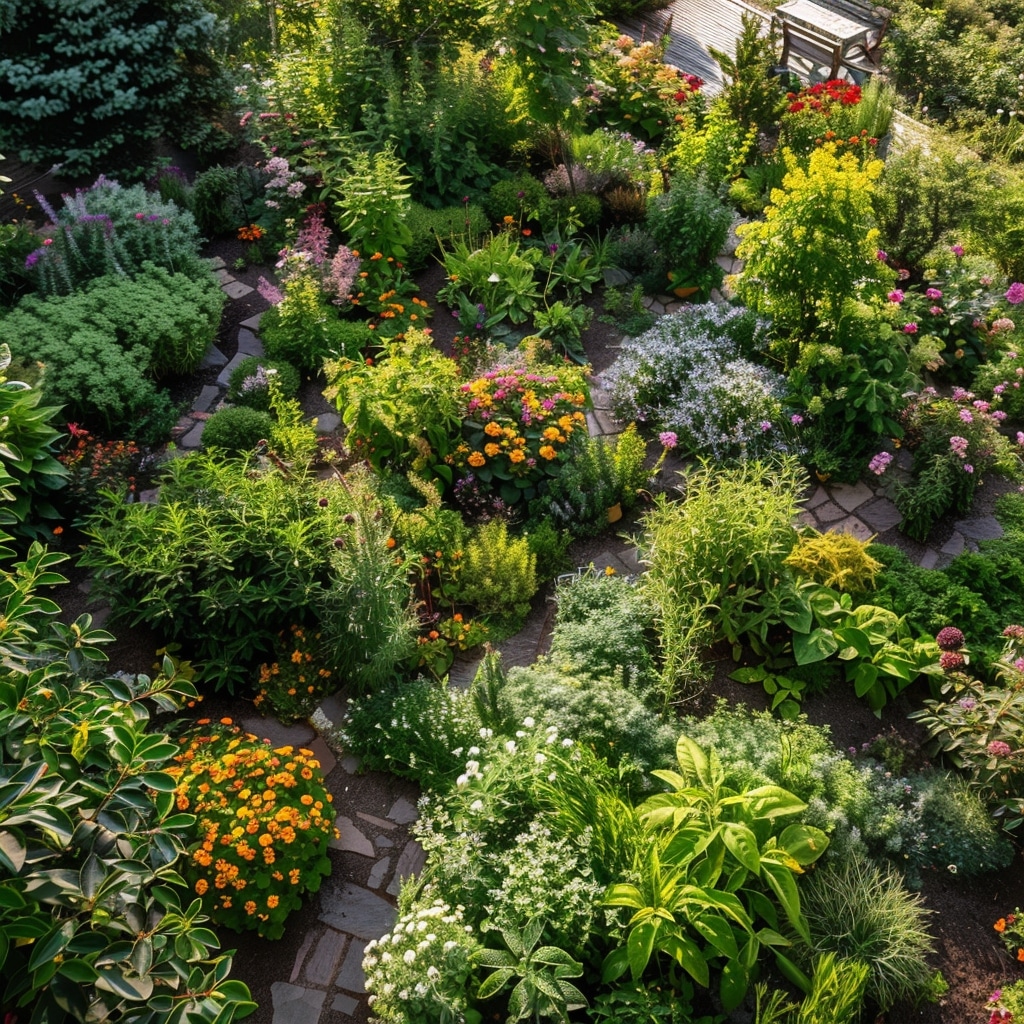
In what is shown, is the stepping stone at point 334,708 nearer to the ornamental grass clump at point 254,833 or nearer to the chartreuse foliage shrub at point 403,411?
the ornamental grass clump at point 254,833

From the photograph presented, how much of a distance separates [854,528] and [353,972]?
163 inches

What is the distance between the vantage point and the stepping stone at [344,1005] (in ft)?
14.0

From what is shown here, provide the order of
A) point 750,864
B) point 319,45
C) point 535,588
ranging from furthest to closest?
point 319,45 < point 535,588 < point 750,864

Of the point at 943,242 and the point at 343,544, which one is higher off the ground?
the point at 943,242

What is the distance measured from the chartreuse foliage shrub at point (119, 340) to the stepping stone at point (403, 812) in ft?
10.2

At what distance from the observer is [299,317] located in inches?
275

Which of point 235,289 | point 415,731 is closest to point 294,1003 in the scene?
point 415,731

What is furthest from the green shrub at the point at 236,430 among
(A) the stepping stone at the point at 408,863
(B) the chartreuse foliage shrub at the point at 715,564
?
(A) the stepping stone at the point at 408,863

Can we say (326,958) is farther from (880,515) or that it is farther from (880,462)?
(880,462)

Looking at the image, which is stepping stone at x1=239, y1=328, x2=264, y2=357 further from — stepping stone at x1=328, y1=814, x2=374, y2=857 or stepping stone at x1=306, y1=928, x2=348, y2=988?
stepping stone at x1=306, y1=928, x2=348, y2=988

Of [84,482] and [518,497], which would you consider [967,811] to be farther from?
[84,482]

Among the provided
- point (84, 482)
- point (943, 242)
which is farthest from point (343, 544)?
point (943, 242)

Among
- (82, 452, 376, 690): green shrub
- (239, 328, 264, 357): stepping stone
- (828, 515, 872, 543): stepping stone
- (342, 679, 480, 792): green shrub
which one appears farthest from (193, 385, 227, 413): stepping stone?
(828, 515, 872, 543): stepping stone

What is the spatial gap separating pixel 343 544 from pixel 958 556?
12.6 feet
